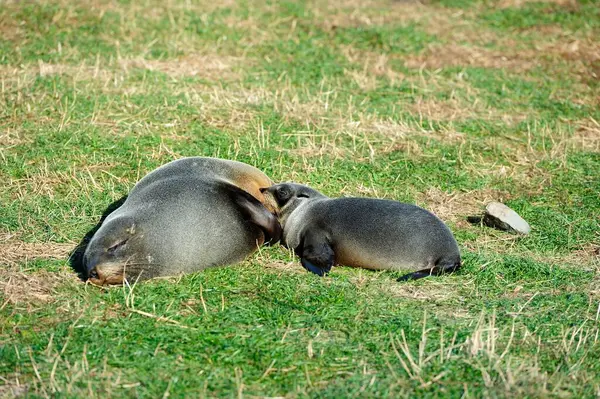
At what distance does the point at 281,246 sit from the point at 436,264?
4.33 feet

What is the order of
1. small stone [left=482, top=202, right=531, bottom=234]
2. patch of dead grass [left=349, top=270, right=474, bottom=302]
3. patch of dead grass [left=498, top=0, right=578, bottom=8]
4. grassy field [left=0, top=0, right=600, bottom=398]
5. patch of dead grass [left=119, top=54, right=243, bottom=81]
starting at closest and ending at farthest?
grassy field [left=0, top=0, right=600, bottom=398]
patch of dead grass [left=349, top=270, right=474, bottom=302]
small stone [left=482, top=202, right=531, bottom=234]
patch of dead grass [left=119, top=54, right=243, bottom=81]
patch of dead grass [left=498, top=0, right=578, bottom=8]

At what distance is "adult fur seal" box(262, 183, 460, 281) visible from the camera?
5.87 meters

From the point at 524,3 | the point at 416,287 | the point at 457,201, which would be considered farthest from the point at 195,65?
the point at 524,3

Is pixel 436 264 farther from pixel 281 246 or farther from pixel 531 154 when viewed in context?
pixel 531 154

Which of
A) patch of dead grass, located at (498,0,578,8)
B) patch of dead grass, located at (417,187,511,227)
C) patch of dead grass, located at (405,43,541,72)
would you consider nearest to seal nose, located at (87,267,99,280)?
patch of dead grass, located at (417,187,511,227)

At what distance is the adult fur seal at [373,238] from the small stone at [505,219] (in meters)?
0.91

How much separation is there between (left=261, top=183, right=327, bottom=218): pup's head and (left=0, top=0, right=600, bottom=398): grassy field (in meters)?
0.60

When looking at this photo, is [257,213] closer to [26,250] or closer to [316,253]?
[316,253]

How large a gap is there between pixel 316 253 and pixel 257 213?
62 cm

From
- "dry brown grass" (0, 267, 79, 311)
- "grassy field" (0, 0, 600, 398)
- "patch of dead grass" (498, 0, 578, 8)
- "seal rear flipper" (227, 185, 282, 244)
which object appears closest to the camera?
"grassy field" (0, 0, 600, 398)

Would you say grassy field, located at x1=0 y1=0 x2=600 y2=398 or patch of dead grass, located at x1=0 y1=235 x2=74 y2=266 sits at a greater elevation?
grassy field, located at x1=0 y1=0 x2=600 y2=398

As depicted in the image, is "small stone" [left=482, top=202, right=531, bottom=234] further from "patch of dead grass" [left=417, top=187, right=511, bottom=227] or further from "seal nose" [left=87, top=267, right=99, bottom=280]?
"seal nose" [left=87, top=267, right=99, bottom=280]

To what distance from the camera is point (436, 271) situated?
5742mm

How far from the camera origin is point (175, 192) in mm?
6059
